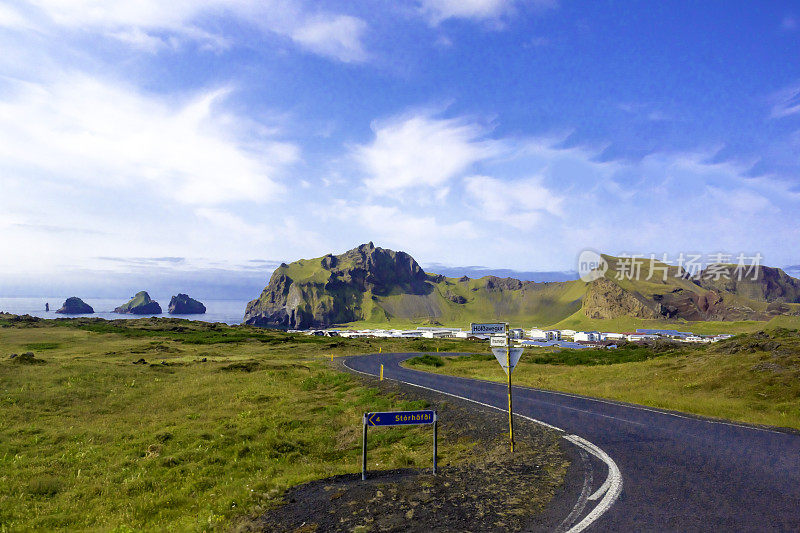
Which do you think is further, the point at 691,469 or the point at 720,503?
the point at 691,469

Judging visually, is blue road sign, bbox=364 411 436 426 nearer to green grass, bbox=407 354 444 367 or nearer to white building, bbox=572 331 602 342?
green grass, bbox=407 354 444 367

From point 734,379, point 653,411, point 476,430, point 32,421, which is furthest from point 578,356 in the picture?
point 32,421

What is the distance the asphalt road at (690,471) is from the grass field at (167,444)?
215 inches

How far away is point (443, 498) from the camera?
8273 mm

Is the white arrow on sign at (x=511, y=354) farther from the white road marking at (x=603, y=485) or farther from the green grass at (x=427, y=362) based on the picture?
the green grass at (x=427, y=362)

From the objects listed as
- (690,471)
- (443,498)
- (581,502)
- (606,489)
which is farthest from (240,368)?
(690,471)

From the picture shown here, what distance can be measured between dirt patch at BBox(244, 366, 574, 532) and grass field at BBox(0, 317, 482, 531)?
1157 mm

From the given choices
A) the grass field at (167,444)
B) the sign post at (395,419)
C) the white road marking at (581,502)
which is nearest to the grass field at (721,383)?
the white road marking at (581,502)

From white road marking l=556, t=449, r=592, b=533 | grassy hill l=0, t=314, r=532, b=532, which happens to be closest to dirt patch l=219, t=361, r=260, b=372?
grassy hill l=0, t=314, r=532, b=532

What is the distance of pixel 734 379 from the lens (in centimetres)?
2641

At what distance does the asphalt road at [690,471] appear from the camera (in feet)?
23.1

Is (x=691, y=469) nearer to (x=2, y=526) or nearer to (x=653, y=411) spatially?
(x=653, y=411)

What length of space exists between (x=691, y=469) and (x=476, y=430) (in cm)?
745

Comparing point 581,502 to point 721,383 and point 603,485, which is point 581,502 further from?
point 721,383
